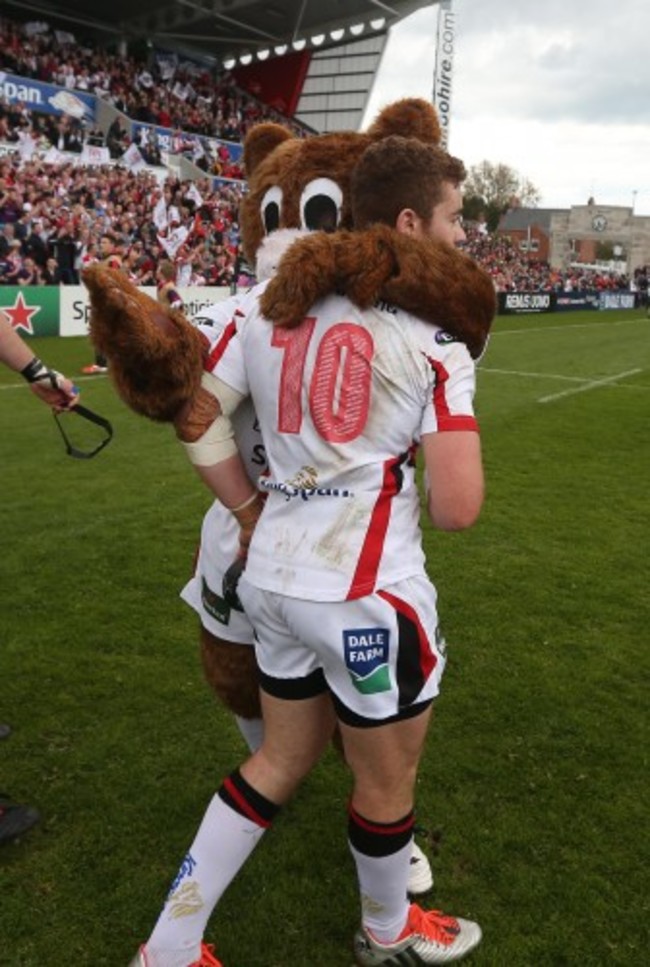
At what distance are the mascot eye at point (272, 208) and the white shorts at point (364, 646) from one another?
105 centimetres

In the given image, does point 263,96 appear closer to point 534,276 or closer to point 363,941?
point 534,276

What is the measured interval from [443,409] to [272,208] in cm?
94

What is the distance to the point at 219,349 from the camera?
200 cm

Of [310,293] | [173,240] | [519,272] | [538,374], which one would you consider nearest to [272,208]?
[310,293]

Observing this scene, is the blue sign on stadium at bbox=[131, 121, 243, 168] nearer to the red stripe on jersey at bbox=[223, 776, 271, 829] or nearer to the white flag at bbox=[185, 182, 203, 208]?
the white flag at bbox=[185, 182, 203, 208]

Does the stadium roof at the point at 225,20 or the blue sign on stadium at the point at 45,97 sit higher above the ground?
the stadium roof at the point at 225,20

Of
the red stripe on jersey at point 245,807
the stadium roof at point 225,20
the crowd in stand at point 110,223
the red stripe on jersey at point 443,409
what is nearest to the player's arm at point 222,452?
the red stripe on jersey at point 443,409

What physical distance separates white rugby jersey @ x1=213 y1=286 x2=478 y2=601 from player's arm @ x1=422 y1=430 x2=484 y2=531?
29 mm

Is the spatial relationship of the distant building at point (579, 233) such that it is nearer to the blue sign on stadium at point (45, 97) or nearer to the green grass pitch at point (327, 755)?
the blue sign on stadium at point (45, 97)

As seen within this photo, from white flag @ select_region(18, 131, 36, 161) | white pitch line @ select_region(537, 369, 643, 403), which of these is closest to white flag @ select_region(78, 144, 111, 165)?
white flag @ select_region(18, 131, 36, 161)

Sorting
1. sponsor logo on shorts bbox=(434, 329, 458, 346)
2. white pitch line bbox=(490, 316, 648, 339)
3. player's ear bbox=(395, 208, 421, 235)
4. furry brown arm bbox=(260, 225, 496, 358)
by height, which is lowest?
white pitch line bbox=(490, 316, 648, 339)

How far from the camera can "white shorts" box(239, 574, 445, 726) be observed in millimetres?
1840

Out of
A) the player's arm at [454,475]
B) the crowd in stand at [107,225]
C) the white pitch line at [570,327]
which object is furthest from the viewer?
the white pitch line at [570,327]

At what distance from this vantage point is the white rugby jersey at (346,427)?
180cm
